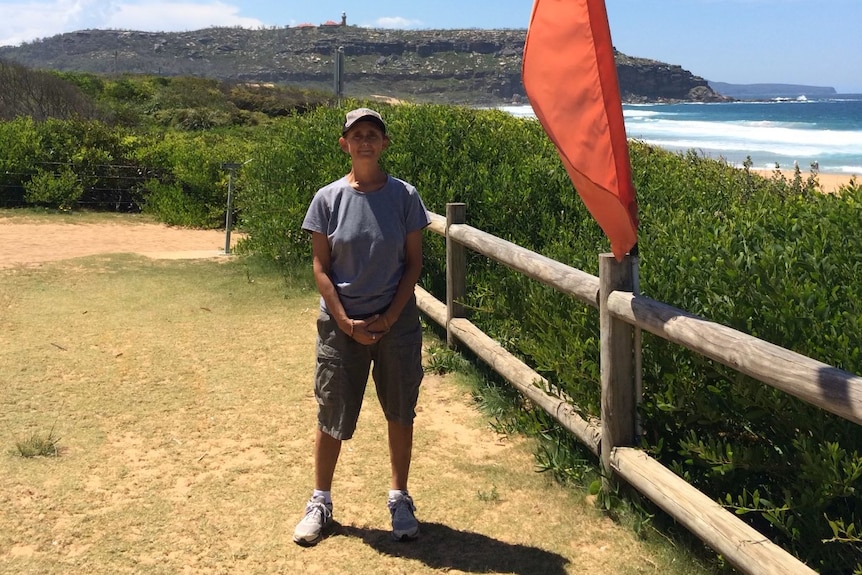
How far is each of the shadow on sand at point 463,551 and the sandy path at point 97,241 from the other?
763 cm

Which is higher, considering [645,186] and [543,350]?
[645,186]

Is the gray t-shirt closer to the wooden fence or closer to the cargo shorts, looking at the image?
the cargo shorts

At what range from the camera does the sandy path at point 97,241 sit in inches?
425

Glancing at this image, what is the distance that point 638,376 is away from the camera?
3.56 meters

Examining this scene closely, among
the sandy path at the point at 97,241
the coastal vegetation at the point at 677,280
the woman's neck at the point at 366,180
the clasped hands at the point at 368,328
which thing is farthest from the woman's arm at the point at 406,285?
the sandy path at the point at 97,241

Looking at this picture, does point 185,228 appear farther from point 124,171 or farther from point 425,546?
point 425,546

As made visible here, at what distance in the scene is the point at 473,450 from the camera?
15.1ft

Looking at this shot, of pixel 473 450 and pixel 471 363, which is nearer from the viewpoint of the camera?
pixel 473 450

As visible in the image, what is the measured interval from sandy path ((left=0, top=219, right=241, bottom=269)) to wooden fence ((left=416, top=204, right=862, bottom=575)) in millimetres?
7346

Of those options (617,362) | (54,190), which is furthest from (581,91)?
(54,190)

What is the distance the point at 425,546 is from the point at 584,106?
1.93 m

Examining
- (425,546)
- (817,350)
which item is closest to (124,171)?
(425,546)

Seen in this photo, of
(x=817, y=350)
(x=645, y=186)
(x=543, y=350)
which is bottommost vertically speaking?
(x=543, y=350)

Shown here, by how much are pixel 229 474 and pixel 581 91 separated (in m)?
2.65
